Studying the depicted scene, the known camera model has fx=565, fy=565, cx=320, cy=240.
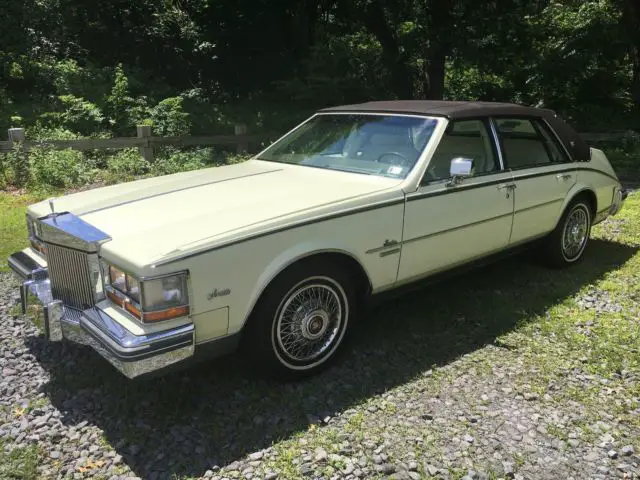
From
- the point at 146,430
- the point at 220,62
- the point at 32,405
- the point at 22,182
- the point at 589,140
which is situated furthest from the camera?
the point at 220,62

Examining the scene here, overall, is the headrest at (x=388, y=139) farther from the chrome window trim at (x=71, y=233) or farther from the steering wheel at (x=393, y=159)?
the chrome window trim at (x=71, y=233)

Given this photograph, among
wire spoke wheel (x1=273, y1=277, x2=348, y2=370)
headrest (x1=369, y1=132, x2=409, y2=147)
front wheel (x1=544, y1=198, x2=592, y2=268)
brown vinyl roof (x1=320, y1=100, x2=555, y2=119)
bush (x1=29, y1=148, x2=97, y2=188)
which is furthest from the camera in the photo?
bush (x1=29, y1=148, x2=97, y2=188)

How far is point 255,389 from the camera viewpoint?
11.6ft

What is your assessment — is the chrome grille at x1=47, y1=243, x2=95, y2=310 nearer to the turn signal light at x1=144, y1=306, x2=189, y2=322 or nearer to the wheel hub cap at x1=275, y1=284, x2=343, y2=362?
the turn signal light at x1=144, y1=306, x2=189, y2=322

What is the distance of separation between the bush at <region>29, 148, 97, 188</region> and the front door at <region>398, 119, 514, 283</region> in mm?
6757

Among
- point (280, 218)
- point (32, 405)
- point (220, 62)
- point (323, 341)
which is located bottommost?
point (32, 405)

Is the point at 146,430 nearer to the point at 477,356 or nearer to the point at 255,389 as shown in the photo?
the point at 255,389

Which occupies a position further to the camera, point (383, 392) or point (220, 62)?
point (220, 62)

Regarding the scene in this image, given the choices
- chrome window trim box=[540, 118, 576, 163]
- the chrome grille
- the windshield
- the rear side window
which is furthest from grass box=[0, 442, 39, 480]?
chrome window trim box=[540, 118, 576, 163]

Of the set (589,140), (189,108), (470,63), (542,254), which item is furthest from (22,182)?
(589,140)

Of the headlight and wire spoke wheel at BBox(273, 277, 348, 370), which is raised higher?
the headlight

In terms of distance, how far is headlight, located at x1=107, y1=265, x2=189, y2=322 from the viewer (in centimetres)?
288

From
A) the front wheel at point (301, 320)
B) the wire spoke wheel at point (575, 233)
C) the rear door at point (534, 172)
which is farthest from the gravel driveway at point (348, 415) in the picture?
the wire spoke wheel at point (575, 233)

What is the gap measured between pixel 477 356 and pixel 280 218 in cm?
177
